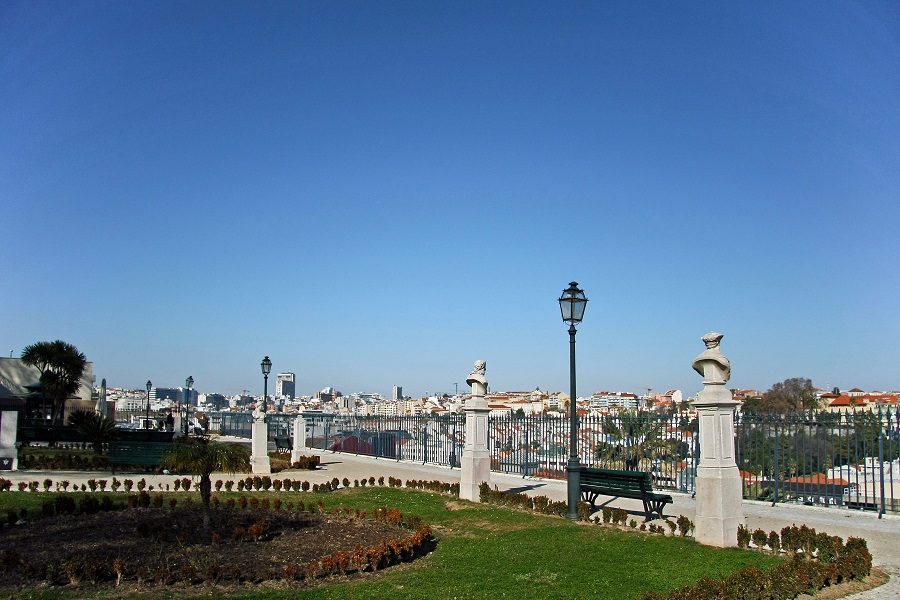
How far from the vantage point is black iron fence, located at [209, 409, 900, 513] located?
51.6 feet

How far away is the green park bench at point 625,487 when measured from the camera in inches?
571

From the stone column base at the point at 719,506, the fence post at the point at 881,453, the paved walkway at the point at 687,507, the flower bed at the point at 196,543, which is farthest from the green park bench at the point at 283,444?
the stone column base at the point at 719,506

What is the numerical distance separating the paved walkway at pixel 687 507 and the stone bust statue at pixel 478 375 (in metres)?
3.43

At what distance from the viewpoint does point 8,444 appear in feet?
74.5

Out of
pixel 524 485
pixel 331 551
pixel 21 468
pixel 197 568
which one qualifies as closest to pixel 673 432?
pixel 524 485

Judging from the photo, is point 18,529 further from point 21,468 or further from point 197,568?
point 21,468

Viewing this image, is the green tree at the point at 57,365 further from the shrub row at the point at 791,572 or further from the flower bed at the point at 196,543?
the shrub row at the point at 791,572

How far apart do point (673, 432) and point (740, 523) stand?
281 inches

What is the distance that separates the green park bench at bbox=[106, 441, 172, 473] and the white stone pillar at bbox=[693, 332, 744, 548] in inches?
651

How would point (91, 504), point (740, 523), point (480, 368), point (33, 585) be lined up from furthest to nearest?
point (480, 368)
point (91, 504)
point (740, 523)
point (33, 585)

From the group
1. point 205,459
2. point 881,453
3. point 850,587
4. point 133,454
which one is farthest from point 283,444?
point 850,587

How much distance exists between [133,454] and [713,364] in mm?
17745

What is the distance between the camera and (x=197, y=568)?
985 centimetres

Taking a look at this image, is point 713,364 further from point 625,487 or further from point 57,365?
point 57,365
